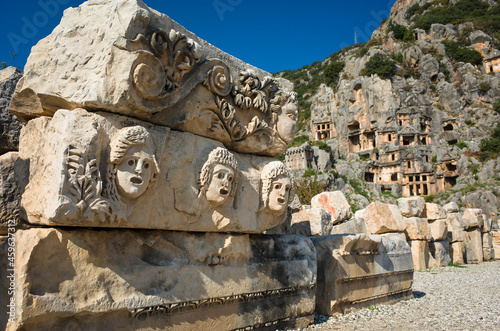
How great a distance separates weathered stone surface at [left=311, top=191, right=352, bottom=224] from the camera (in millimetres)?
7922

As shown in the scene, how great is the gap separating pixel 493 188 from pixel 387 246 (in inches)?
1694

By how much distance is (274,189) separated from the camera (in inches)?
154

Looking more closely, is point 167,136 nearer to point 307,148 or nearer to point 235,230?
point 235,230

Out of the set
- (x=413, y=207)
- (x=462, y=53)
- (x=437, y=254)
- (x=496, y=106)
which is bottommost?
(x=437, y=254)

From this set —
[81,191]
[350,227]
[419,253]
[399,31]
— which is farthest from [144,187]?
[399,31]

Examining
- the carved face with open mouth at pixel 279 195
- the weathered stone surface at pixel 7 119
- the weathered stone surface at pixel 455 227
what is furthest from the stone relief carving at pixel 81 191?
the weathered stone surface at pixel 455 227

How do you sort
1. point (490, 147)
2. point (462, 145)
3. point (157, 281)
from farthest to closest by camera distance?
point (462, 145) → point (490, 147) → point (157, 281)

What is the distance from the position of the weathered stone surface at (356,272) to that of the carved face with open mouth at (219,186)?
2.04 meters

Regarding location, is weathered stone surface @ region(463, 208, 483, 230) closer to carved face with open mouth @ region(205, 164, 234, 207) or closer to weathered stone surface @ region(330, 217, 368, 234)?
weathered stone surface @ region(330, 217, 368, 234)

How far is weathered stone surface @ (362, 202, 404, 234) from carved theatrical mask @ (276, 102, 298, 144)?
19.6 ft

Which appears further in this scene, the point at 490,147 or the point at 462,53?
the point at 462,53

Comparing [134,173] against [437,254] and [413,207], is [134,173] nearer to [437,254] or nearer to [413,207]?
[413,207]

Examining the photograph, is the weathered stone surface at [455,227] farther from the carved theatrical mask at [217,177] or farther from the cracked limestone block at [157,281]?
the carved theatrical mask at [217,177]

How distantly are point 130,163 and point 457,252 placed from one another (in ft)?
45.7
